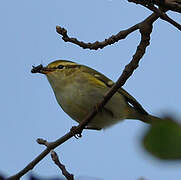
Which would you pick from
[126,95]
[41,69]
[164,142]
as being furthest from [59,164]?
[164,142]

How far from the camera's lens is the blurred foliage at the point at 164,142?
0.54 metres

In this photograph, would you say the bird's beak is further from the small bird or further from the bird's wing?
the bird's wing

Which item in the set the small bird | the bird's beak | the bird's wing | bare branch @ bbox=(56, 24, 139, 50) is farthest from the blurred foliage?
the bird's beak

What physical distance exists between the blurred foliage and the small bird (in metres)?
4.08

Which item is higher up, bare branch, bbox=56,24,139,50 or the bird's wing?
bare branch, bbox=56,24,139,50

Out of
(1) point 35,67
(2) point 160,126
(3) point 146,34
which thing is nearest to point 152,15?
(3) point 146,34

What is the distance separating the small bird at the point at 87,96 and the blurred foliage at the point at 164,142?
13.4ft

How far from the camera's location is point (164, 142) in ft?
1.77

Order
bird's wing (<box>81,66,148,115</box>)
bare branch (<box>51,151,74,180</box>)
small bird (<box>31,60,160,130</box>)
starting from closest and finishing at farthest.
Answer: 1. bare branch (<box>51,151,74,180</box>)
2. small bird (<box>31,60,160,130</box>)
3. bird's wing (<box>81,66,148,115</box>)

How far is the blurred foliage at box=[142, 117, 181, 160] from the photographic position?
536 mm

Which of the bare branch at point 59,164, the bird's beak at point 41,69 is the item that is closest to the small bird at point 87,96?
the bird's beak at point 41,69

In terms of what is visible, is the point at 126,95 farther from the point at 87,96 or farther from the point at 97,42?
the point at 97,42

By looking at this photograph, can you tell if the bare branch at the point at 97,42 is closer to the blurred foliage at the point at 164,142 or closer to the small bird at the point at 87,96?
the small bird at the point at 87,96

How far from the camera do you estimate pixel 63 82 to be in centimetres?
516
